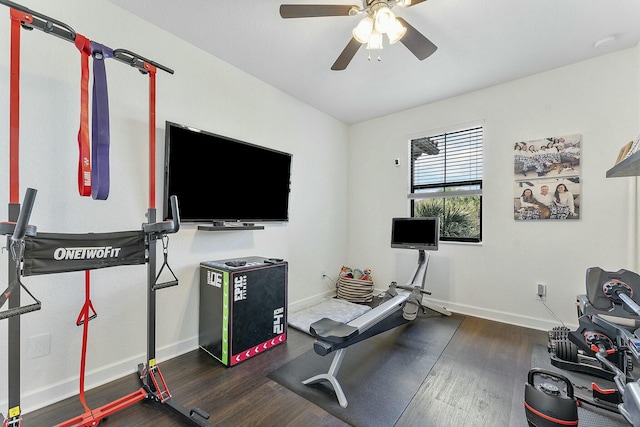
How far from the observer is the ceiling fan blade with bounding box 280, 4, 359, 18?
172cm

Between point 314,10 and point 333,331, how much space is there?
2.09 meters

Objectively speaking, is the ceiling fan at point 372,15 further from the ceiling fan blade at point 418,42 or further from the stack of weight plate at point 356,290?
the stack of weight plate at point 356,290

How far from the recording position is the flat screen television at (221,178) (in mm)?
2262

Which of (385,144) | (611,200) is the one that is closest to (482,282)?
(611,200)

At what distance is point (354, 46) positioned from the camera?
2072 mm

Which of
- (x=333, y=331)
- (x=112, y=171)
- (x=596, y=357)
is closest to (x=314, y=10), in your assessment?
(x=112, y=171)

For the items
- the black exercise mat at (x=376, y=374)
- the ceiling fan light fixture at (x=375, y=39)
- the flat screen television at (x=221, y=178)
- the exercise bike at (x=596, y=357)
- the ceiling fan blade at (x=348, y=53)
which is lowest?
the black exercise mat at (x=376, y=374)

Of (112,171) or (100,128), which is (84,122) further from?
(112,171)

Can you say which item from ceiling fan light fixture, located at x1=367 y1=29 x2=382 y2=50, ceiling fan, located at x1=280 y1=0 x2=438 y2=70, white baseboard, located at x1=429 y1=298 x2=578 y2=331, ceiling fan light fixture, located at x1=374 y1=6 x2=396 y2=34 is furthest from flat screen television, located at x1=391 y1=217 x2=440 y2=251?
ceiling fan light fixture, located at x1=374 y1=6 x2=396 y2=34

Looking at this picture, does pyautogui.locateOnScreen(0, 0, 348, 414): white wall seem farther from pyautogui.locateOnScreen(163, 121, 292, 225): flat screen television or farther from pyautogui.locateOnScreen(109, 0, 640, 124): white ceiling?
pyautogui.locateOnScreen(109, 0, 640, 124): white ceiling

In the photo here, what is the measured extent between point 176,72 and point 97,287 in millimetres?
1835

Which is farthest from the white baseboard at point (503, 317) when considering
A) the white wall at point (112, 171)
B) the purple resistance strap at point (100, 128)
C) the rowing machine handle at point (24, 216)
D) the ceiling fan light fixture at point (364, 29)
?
the rowing machine handle at point (24, 216)

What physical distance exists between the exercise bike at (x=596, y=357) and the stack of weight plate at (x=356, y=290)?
6.65 feet

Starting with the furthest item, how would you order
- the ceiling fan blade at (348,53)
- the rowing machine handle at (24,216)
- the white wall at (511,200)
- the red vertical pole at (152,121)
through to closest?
the white wall at (511,200)
the ceiling fan blade at (348,53)
the red vertical pole at (152,121)
the rowing machine handle at (24,216)
